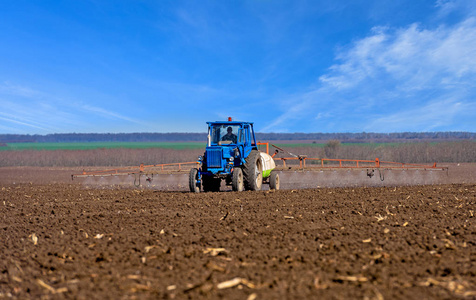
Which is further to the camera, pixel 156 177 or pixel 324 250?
pixel 156 177

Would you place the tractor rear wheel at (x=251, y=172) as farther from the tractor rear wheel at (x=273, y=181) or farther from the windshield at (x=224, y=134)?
the tractor rear wheel at (x=273, y=181)

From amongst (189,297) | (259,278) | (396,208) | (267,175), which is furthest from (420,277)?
(267,175)

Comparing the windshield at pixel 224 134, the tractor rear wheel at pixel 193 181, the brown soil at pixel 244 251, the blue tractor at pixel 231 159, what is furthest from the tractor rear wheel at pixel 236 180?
the brown soil at pixel 244 251

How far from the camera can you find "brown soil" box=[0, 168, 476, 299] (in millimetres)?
5129

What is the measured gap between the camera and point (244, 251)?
264 inches

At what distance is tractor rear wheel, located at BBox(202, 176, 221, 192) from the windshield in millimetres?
1460

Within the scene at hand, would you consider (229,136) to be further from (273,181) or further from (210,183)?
(273,181)

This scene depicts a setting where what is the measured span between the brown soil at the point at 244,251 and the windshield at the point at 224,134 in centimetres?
334

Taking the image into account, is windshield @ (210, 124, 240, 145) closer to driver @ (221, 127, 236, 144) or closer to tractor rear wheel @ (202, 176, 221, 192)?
driver @ (221, 127, 236, 144)

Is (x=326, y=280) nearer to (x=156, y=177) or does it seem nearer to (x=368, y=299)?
(x=368, y=299)

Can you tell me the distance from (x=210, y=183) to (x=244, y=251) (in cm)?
943

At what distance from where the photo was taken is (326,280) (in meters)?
5.30

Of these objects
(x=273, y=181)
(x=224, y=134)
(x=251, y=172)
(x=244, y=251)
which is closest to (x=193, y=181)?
(x=224, y=134)

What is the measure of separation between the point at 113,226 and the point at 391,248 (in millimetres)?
5342
